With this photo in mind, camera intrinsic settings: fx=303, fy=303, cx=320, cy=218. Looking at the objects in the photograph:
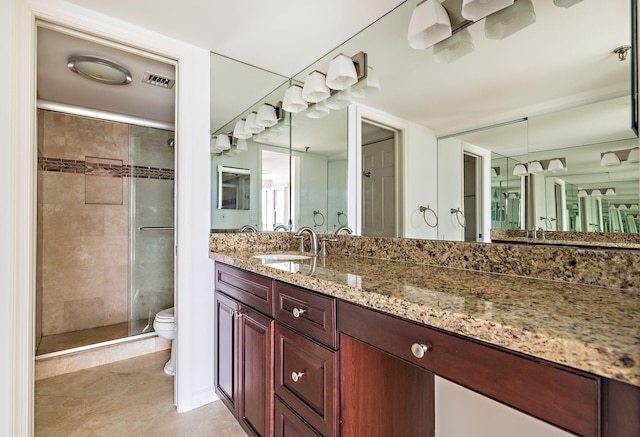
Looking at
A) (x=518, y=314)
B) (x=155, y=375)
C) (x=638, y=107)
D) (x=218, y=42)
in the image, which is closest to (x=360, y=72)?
(x=218, y=42)

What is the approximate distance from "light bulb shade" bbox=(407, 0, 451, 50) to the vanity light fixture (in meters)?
1.36

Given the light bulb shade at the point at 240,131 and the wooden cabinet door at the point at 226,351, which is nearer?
the wooden cabinet door at the point at 226,351

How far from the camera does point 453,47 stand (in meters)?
1.34

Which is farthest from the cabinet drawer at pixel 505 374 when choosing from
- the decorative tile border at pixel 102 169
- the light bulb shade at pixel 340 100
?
the decorative tile border at pixel 102 169

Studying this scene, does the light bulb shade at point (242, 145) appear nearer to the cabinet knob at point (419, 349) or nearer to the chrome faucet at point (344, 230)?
the chrome faucet at point (344, 230)

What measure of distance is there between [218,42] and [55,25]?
814mm

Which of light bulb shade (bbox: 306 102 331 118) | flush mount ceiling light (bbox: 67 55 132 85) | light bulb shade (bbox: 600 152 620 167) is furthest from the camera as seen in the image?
light bulb shade (bbox: 306 102 331 118)

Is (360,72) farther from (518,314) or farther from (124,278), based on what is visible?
(124,278)

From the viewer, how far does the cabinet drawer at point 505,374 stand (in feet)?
1.70

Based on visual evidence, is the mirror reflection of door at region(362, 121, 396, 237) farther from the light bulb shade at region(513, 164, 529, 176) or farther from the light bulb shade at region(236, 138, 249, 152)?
the light bulb shade at region(236, 138, 249, 152)

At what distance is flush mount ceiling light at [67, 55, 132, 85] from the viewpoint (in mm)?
2029

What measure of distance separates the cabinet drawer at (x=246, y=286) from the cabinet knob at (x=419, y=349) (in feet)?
2.45

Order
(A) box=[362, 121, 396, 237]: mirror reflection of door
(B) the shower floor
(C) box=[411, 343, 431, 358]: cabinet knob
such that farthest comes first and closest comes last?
(B) the shower floor < (A) box=[362, 121, 396, 237]: mirror reflection of door < (C) box=[411, 343, 431, 358]: cabinet knob

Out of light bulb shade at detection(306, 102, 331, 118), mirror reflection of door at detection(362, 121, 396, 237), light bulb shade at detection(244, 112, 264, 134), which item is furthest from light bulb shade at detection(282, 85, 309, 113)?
mirror reflection of door at detection(362, 121, 396, 237)
